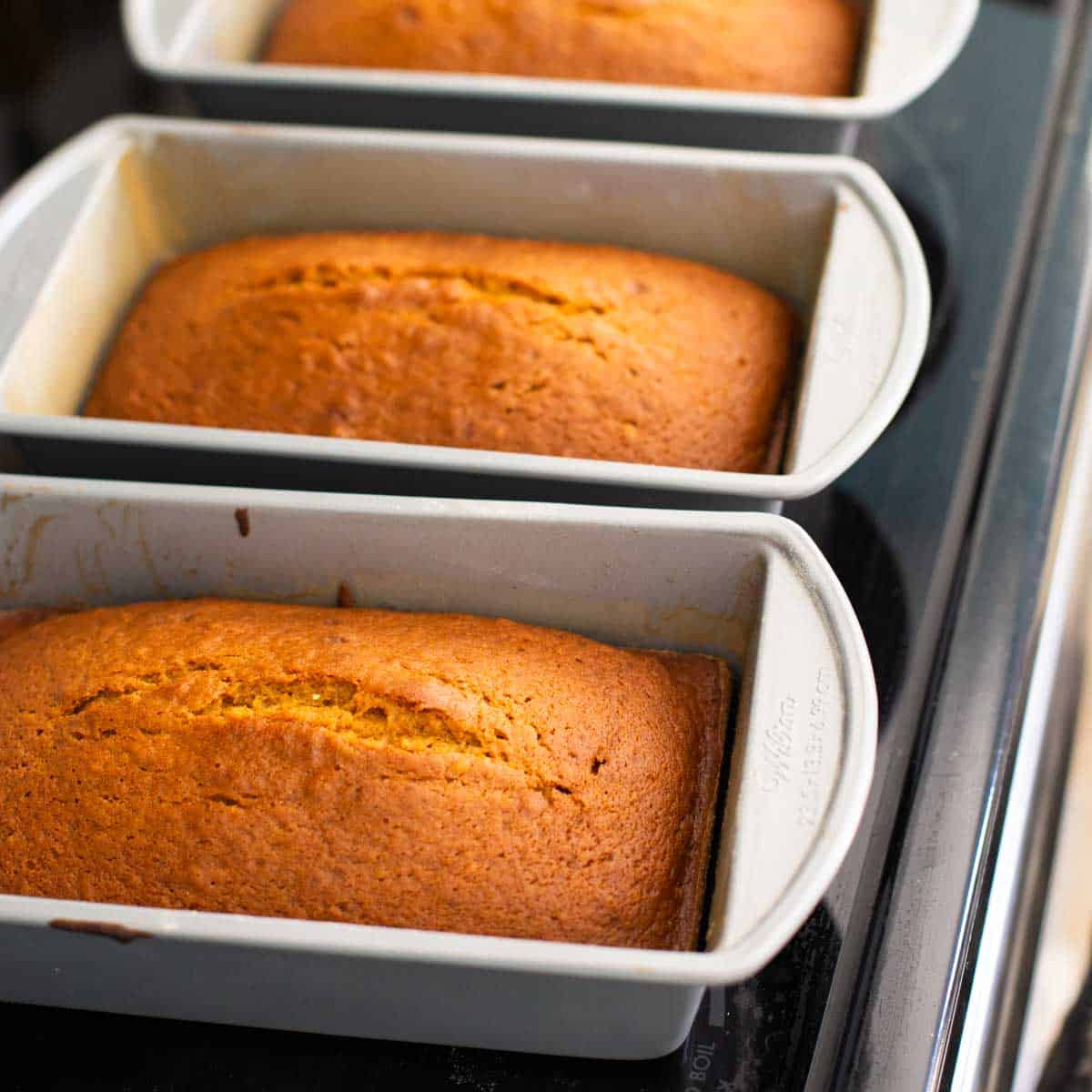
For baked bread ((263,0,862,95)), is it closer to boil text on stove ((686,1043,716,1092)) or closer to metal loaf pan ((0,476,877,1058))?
metal loaf pan ((0,476,877,1058))

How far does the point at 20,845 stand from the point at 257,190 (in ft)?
2.89

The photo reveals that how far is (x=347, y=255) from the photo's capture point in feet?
5.03

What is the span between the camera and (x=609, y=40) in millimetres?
1718

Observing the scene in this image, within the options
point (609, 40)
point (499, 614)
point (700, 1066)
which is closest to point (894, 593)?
point (499, 614)

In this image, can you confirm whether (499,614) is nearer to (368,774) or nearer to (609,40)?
(368,774)

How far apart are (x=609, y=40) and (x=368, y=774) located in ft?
3.60

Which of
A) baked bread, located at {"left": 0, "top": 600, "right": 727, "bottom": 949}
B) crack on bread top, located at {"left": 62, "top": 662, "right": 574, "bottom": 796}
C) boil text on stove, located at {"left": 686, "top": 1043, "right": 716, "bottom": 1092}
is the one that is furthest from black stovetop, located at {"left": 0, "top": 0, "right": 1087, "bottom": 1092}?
crack on bread top, located at {"left": 62, "top": 662, "right": 574, "bottom": 796}

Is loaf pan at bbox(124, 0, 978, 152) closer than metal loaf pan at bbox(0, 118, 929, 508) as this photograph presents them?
No

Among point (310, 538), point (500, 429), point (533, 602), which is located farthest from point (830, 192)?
point (310, 538)

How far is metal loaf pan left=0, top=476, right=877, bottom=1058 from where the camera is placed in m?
0.90

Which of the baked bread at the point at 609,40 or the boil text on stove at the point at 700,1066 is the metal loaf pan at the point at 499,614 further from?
the baked bread at the point at 609,40

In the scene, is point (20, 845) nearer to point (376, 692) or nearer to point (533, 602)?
point (376, 692)

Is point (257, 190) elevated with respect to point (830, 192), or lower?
lower

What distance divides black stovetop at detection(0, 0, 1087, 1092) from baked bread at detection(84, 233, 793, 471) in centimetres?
17
